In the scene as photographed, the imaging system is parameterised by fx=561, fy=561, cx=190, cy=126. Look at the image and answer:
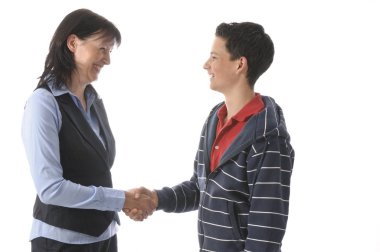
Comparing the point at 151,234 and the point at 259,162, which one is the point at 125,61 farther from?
the point at 259,162

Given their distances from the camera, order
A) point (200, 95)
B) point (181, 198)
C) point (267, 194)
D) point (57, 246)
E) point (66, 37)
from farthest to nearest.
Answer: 1. point (200, 95)
2. point (181, 198)
3. point (66, 37)
4. point (57, 246)
5. point (267, 194)

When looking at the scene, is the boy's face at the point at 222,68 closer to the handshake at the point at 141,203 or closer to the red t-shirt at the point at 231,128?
the red t-shirt at the point at 231,128

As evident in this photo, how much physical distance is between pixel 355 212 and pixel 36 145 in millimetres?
2248

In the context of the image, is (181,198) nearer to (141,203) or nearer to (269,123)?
(141,203)

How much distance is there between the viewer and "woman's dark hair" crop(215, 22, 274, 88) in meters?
2.03

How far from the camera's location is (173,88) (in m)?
3.42

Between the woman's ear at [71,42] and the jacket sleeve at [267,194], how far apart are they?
78 centimetres

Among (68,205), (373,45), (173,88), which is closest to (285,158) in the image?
(68,205)

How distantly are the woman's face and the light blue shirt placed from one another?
0.14 metres

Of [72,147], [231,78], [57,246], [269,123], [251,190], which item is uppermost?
[231,78]

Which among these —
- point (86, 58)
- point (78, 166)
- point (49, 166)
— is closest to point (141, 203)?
point (78, 166)

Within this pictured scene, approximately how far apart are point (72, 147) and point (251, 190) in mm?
648

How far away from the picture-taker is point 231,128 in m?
2.03

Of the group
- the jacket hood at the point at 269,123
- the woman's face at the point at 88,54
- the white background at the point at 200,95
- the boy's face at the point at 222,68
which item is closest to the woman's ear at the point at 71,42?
the woman's face at the point at 88,54
